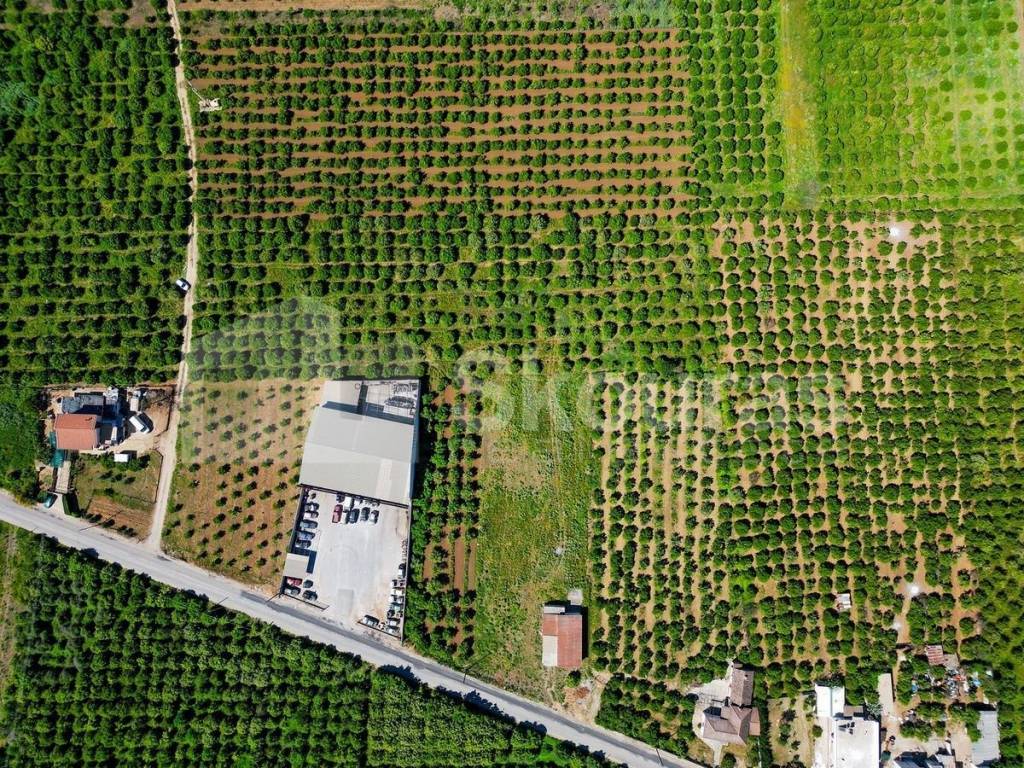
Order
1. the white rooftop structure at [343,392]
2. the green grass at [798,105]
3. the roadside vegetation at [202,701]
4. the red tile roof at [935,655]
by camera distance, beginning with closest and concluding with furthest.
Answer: the roadside vegetation at [202,701] < the red tile roof at [935,655] < the white rooftop structure at [343,392] < the green grass at [798,105]

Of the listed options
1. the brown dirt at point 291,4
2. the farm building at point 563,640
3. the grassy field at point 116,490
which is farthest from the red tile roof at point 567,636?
the brown dirt at point 291,4

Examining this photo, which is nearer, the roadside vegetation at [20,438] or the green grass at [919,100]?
the roadside vegetation at [20,438]

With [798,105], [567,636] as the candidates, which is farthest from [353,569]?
[798,105]

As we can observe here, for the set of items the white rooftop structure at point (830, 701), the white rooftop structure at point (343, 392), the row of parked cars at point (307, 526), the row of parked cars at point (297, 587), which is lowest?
the white rooftop structure at point (830, 701)

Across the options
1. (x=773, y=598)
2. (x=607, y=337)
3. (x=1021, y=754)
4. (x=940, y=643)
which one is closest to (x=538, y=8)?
(x=607, y=337)

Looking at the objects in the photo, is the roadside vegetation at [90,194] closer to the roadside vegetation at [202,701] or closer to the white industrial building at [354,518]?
the white industrial building at [354,518]
